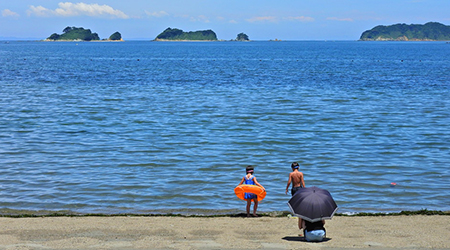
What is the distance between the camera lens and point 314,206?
37.3ft

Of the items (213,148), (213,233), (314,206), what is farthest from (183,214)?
(213,148)

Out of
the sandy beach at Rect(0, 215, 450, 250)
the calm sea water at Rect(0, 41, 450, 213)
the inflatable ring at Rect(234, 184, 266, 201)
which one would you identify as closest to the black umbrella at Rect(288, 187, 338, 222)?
the sandy beach at Rect(0, 215, 450, 250)

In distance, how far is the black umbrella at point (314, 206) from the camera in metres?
11.3

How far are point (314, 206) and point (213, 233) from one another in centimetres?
282

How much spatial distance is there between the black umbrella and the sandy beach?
71 cm

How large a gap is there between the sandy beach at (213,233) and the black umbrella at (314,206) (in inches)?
27.8

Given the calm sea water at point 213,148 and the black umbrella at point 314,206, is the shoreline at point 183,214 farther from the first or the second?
the black umbrella at point 314,206

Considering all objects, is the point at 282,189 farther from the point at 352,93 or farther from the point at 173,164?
the point at 352,93

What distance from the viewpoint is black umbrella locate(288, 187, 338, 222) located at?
37.2 feet

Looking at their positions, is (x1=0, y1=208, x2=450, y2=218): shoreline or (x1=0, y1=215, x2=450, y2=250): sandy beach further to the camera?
(x1=0, y1=208, x2=450, y2=218): shoreline

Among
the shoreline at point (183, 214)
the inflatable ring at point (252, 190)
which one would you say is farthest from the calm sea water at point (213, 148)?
the inflatable ring at point (252, 190)

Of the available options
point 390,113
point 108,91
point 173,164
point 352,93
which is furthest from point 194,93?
point 173,164

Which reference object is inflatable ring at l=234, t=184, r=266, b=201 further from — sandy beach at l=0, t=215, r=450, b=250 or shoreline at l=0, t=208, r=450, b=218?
shoreline at l=0, t=208, r=450, b=218

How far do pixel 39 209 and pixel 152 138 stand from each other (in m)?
12.1
